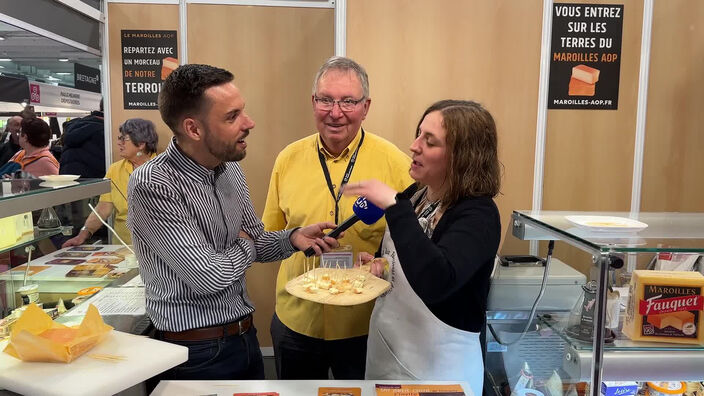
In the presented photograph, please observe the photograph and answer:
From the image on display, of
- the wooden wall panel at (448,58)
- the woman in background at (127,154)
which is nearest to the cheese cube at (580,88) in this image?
the wooden wall panel at (448,58)

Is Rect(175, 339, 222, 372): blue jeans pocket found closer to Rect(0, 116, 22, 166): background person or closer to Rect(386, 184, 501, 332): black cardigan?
Rect(386, 184, 501, 332): black cardigan

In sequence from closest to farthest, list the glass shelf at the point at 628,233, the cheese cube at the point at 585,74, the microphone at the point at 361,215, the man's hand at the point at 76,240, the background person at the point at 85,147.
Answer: the glass shelf at the point at 628,233 < the microphone at the point at 361,215 < the man's hand at the point at 76,240 < the cheese cube at the point at 585,74 < the background person at the point at 85,147

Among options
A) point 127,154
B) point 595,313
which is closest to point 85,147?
point 127,154

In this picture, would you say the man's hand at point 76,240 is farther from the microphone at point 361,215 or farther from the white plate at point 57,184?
the microphone at point 361,215

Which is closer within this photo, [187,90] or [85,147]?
[187,90]

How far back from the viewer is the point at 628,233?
157 centimetres

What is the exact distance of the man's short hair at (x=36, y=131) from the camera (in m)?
3.99

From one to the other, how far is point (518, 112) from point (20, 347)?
320cm

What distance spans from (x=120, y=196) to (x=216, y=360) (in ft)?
8.03

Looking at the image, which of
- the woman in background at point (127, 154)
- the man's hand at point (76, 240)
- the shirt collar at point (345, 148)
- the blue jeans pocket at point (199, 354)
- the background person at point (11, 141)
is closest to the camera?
the blue jeans pocket at point (199, 354)

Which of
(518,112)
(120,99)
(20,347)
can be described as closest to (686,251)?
(20,347)

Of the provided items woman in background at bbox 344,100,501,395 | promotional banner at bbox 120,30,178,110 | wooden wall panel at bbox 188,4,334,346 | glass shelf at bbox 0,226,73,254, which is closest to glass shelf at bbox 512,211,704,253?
woman in background at bbox 344,100,501,395

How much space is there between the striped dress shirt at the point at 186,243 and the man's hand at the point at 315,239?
0.81ft

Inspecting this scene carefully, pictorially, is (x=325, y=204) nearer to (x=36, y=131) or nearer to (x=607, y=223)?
(x=607, y=223)
